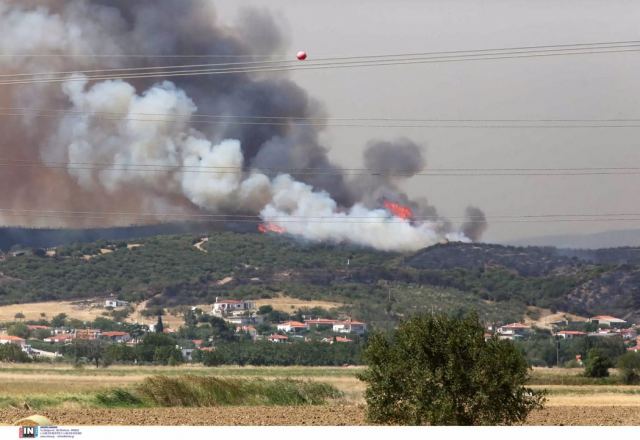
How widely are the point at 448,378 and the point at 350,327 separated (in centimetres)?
14173

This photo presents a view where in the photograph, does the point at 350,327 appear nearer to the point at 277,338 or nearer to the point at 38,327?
the point at 277,338

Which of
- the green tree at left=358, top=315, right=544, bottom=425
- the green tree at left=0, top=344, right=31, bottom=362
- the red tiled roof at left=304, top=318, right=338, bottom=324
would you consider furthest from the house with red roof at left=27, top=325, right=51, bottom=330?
the green tree at left=358, top=315, right=544, bottom=425

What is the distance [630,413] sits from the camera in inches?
2000

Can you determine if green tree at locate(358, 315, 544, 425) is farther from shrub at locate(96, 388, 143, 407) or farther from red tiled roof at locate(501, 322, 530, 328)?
red tiled roof at locate(501, 322, 530, 328)

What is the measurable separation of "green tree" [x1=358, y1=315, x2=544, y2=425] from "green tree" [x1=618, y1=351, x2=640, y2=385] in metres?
61.0

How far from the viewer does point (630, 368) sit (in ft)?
321

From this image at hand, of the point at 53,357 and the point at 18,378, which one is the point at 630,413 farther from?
the point at 53,357

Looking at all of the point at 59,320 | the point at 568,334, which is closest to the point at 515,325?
the point at 568,334

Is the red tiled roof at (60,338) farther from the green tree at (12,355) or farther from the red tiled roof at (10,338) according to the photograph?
the green tree at (12,355)

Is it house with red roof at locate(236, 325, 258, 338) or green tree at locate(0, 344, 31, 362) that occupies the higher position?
house with red roof at locate(236, 325, 258, 338)

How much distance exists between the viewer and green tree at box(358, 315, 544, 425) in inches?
1435

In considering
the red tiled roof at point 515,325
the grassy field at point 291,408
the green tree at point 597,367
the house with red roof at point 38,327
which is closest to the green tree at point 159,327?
the house with red roof at point 38,327

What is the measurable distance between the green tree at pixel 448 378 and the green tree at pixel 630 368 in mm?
60964

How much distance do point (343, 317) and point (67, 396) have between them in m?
131
